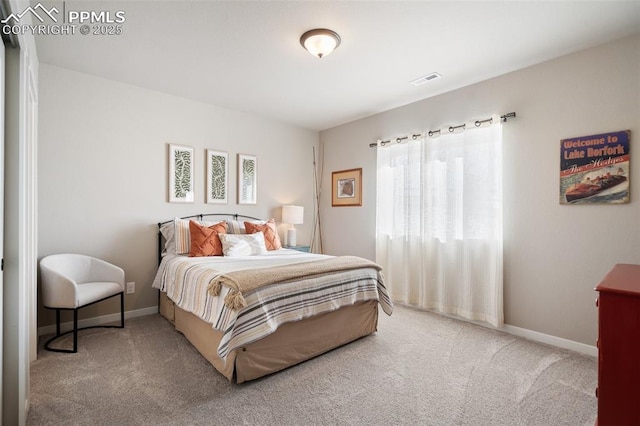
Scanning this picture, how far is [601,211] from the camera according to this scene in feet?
8.47

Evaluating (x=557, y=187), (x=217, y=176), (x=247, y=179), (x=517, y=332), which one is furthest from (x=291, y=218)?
(x=557, y=187)

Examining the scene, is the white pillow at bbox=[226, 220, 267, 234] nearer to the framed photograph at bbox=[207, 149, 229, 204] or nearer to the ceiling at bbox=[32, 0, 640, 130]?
the framed photograph at bbox=[207, 149, 229, 204]

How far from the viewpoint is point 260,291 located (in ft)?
7.11

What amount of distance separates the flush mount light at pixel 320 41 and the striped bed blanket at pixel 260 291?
182 cm

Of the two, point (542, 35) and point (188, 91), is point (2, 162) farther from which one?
point (542, 35)

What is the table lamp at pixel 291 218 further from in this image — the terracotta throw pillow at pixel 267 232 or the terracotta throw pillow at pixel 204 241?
the terracotta throw pillow at pixel 204 241

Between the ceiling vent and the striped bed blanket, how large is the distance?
2.07 metres

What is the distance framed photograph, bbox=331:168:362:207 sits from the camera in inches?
184

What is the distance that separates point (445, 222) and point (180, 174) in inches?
128

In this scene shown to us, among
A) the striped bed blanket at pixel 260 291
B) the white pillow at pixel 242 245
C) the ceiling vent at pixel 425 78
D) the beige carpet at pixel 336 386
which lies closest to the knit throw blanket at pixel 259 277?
the striped bed blanket at pixel 260 291

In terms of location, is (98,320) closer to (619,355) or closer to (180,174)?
(180,174)

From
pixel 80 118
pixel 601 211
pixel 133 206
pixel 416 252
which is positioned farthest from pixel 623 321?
pixel 80 118

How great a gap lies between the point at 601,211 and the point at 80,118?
497 cm

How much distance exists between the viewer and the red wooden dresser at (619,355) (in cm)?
116
